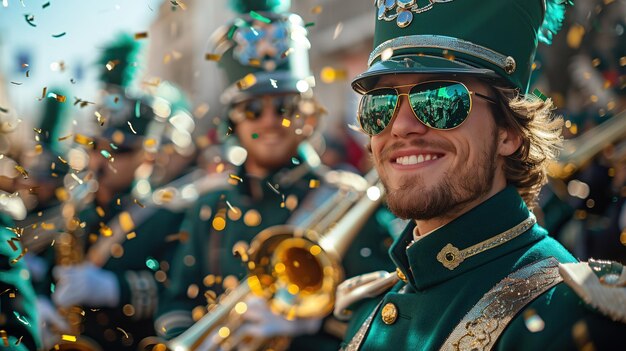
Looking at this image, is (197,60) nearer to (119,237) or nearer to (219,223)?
(119,237)

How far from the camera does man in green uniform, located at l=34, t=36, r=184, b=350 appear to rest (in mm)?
5496

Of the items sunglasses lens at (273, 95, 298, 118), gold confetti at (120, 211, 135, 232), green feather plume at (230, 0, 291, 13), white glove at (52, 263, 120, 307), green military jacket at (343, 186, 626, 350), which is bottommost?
white glove at (52, 263, 120, 307)

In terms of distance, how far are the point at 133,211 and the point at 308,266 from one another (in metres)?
2.34

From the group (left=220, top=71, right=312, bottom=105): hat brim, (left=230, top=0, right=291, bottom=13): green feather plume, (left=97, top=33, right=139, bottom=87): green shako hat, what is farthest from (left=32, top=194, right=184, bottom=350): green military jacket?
(left=230, top=0, right=291, bottom=13): green feather plume

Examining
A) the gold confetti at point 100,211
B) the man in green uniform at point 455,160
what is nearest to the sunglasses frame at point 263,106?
the gold confetti at point 100,211

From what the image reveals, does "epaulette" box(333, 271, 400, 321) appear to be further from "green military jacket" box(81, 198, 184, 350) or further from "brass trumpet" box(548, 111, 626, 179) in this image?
"green military jacket" box(81, 198, 184, 350)

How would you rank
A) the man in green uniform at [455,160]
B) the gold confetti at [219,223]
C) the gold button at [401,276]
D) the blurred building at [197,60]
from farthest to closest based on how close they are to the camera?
the blurred building at [197,60], the gold confetti at [219,223], the gold button at [401,276], the man in green uniform at [455,160]

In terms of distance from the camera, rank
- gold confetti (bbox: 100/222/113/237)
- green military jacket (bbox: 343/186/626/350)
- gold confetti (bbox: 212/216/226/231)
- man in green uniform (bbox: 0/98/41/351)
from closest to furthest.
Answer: green military jacket (bbox: 343/186/626/350), man in green uniform (bbox: 0/98/41/351), gold confetti (bbox: 100/222/113/237), gold confetti (bbox: 212/216/226/231)

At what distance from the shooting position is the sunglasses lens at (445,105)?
2.36m

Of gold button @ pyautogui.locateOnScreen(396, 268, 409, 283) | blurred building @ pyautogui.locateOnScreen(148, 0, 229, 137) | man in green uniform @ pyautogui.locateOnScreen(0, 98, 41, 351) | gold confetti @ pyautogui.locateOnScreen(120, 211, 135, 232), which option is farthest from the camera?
blurred building @ pyautogui.locateOnScreen(148, 0, 229, 137)

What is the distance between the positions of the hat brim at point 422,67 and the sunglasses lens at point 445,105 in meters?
0.06

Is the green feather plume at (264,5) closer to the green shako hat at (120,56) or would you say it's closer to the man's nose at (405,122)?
the green shako hat at (120,56)

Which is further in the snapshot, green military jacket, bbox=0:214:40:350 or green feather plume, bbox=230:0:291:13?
green feather plume, bbox=230:0:291:13

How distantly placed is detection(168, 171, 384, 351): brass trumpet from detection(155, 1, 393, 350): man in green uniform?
0.29 m
